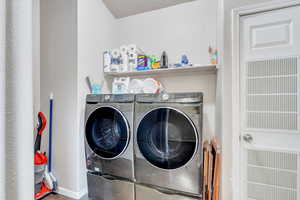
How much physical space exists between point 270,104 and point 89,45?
2.10 m

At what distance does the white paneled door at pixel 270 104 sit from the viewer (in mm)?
1491

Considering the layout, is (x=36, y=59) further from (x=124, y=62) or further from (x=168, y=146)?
(x=168, y=146)

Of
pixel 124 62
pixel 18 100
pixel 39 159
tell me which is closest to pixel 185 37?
pixel 124 62

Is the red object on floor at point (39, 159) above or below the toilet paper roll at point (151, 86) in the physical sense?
below

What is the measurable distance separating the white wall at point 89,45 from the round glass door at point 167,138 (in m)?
0.85

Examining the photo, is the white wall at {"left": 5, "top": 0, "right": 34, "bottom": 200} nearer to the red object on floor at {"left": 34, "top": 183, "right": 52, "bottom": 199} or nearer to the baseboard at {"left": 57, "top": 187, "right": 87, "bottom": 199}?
the baseboard at {"left": 57, "top": 187, "right": 87, "bottom": 199}

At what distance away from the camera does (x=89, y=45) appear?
2018mm

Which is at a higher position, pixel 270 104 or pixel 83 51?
pixel 83 51

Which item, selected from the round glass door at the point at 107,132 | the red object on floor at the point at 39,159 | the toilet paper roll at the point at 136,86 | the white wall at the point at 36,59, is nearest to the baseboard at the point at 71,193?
the red object on floor at the point at 39,159

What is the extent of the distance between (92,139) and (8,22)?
1.60 m

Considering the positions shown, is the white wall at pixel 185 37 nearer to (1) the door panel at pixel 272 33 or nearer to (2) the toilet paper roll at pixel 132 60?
(2) the toilet paper roll at pixel 132 60

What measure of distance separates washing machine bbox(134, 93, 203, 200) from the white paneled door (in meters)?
0.64

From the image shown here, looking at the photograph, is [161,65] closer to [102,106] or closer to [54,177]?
[102,106]

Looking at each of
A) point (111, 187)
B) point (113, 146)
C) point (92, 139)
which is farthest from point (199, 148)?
point (92, 139)
